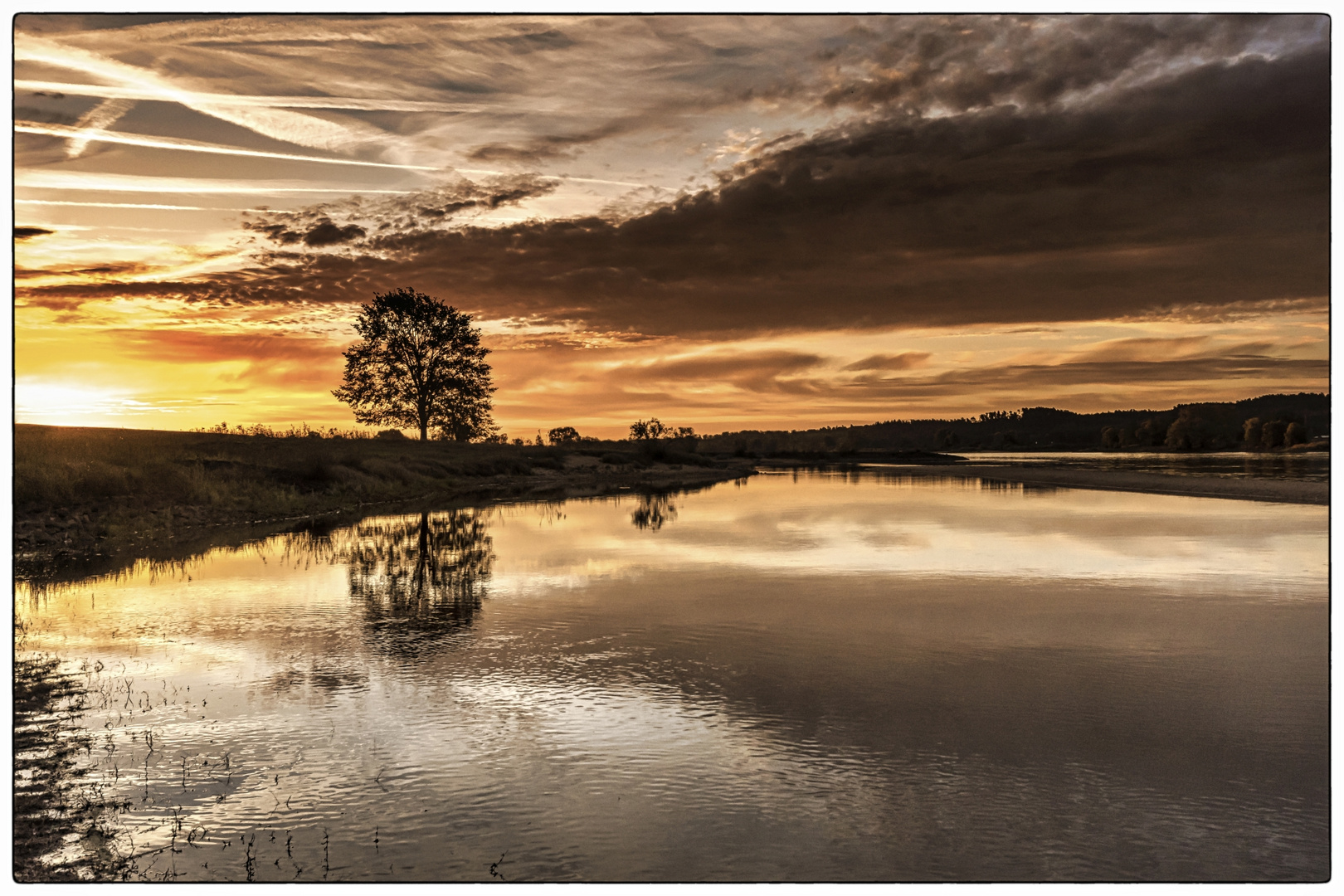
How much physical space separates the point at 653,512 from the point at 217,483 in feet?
56.4

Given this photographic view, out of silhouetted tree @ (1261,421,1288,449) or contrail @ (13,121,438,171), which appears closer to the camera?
contrail @ (13,121,438,171)

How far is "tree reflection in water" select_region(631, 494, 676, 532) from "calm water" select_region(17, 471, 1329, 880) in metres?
11.5

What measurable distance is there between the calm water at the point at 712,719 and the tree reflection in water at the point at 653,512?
1152 cm

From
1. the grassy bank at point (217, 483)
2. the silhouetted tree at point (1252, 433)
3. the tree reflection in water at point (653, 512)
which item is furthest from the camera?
the silhouetted tree at point (1252, 433)

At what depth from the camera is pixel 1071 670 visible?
38.0 feet

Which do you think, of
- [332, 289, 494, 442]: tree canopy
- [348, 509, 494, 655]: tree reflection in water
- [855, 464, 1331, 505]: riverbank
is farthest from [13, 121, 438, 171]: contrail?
[332, 289, 494, 442]: tree canopy

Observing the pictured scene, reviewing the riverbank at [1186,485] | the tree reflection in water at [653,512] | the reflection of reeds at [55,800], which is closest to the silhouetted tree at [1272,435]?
the riverbank at [1186,485]

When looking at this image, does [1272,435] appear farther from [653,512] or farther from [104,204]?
[104,204]

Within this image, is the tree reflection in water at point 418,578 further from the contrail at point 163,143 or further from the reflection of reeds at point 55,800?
the contrail at point 163,143

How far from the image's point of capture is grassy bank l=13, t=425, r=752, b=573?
24.5 m

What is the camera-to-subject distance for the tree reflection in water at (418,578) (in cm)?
1405

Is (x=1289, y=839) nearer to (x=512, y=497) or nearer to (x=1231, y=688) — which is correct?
(x=1231, y=688)

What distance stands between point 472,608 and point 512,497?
3016 centimetres

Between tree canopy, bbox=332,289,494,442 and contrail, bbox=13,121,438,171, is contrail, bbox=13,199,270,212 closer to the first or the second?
contrail, bbox=13,121,438,171
